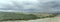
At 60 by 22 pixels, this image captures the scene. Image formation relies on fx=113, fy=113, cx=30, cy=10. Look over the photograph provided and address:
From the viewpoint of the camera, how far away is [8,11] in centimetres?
118

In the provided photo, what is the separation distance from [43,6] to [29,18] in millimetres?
200

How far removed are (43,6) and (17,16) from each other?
292 mm

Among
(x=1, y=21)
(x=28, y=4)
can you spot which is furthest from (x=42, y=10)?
(x=1, y=21)

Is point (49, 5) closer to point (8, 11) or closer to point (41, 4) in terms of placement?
point (41, 4)

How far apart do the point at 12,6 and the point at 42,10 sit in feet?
1.05

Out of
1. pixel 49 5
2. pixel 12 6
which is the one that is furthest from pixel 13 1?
pixel 49 5

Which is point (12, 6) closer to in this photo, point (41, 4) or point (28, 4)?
point (28, 4)

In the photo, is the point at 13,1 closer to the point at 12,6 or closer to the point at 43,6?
the point at 12,6

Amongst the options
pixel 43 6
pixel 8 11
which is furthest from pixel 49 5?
pixel 8 11

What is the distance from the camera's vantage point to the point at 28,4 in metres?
1.19

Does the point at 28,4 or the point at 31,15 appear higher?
the point at 28,4

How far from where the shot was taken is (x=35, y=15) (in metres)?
1.17

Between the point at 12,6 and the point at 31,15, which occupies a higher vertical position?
the point at 12,6

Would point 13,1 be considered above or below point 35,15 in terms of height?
above
